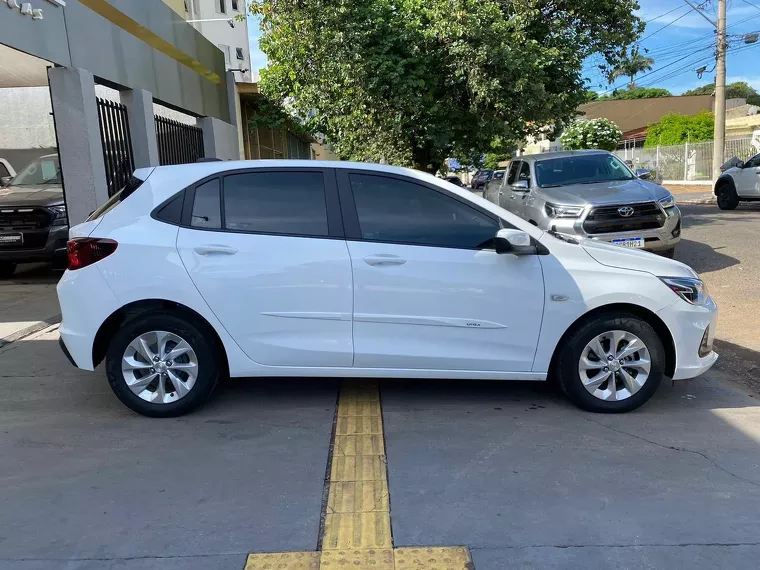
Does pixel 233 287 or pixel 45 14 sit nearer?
pixel 233 287

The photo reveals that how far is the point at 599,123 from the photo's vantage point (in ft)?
121

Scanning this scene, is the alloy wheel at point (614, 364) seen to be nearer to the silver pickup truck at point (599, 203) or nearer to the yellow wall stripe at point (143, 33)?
the silver pickup truck at point (599, 203)

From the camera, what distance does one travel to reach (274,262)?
13.9 feet

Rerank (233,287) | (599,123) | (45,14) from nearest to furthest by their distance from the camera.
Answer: (233,287), (45,14), (599,123)

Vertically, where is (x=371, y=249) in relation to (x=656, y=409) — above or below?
above

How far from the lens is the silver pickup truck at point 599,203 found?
27.2 feet

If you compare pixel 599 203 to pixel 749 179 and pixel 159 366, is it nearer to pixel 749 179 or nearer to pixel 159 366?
pixel 159 366

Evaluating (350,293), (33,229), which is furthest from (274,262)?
(33,229)

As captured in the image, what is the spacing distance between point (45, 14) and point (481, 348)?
6.95m

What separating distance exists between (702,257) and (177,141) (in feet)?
33.1

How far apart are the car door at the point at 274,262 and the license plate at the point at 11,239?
6.25 metres

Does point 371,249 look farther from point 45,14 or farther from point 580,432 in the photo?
point 45,14

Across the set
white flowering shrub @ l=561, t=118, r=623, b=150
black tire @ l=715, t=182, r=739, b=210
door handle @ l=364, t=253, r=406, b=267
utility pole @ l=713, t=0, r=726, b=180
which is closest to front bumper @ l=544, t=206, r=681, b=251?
door handle @ l=364, t=253, r=406, b=267

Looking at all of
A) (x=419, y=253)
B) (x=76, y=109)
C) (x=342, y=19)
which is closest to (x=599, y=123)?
(x=342, y=19)
